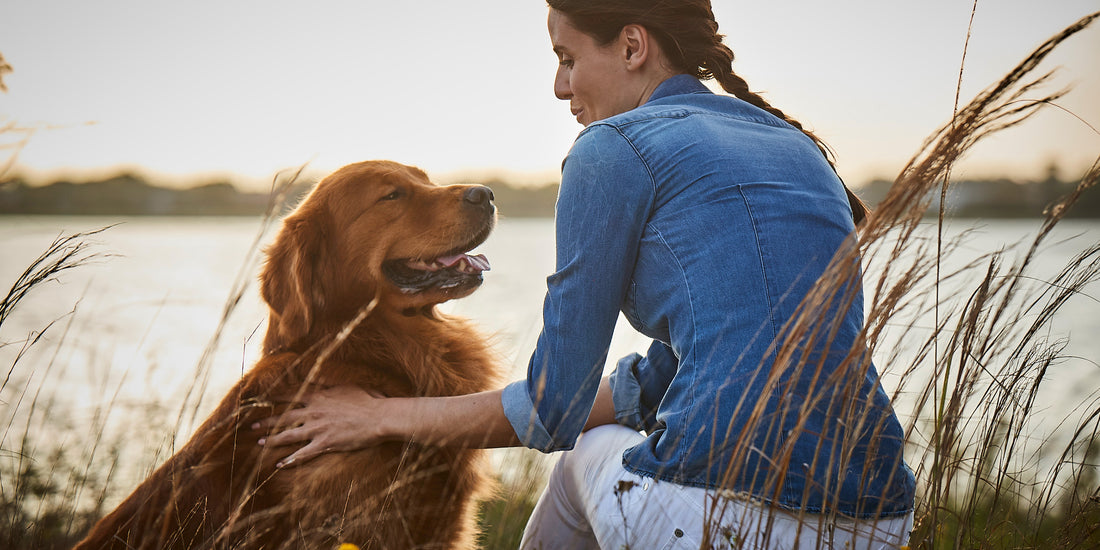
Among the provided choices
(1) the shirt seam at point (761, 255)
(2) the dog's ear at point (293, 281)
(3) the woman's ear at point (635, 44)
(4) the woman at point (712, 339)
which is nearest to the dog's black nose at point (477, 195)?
(2) the dog's ear at point (293, 281)

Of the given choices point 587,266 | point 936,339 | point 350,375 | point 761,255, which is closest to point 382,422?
point 350,375

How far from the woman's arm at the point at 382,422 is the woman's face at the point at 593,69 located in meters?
0.81

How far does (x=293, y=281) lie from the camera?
94.0 inches

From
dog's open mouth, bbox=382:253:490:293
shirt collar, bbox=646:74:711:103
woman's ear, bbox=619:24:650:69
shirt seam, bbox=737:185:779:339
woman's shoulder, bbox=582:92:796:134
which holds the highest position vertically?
woman's ear, bbox=619:24:650:69

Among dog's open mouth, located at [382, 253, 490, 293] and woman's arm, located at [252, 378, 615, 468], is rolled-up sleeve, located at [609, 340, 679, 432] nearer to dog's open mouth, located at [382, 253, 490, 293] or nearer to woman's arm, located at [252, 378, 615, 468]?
woman's arm, located at [252, 378, 615, 468]

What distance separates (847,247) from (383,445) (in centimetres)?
134

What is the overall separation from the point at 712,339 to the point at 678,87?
66 cm

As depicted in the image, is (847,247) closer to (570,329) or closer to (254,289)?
(570,329)

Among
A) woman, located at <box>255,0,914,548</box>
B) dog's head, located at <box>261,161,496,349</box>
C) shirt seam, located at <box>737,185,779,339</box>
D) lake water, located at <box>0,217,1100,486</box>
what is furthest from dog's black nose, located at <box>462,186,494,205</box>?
shirt seam, located at <box>737,185,779,339</box>

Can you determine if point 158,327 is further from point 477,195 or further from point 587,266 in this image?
point 587,266

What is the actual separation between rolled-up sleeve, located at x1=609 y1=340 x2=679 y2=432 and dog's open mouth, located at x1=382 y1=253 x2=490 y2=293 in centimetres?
73

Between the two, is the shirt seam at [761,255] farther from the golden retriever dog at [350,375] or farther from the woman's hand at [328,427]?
the woman's hand at [328,427]

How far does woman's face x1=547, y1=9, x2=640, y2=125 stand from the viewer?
1990 mm

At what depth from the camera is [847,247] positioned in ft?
4.42
